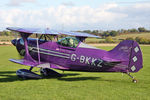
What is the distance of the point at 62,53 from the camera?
9555 mm

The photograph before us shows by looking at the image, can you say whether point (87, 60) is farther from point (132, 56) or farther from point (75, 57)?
point (132, 56)

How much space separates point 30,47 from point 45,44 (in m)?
0.85

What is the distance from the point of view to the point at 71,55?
9312 mm

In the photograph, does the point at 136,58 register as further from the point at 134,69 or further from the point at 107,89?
the point at 107,89

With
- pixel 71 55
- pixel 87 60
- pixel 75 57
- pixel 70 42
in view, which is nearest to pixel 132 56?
pixel 87 60

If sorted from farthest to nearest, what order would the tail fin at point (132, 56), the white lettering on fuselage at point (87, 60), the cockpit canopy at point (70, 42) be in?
the cockpit canopy at point (70, 42) < the white lettering on fuselage at point (87, 60) < the tail fin at point (132, 56)

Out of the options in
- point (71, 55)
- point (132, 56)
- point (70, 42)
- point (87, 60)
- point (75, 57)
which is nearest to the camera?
point (132, 56)

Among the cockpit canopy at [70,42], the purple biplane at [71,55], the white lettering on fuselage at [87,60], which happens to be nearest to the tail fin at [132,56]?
the purple biplane at [71,55]

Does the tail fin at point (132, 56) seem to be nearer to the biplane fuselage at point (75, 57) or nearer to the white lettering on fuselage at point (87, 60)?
the biplane fuselage at point (75, 57)

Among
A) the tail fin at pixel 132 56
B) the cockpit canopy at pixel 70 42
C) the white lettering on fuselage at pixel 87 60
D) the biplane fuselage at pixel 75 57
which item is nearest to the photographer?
the tail fin at pixel 132 56

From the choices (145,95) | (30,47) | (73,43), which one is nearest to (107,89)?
(145,95)

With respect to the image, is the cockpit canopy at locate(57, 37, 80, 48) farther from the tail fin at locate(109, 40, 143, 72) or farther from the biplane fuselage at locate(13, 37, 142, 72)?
the tail fin at locate(109, 40, 143, 72)

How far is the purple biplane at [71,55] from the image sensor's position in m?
8.37

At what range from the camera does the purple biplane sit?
329 inches
